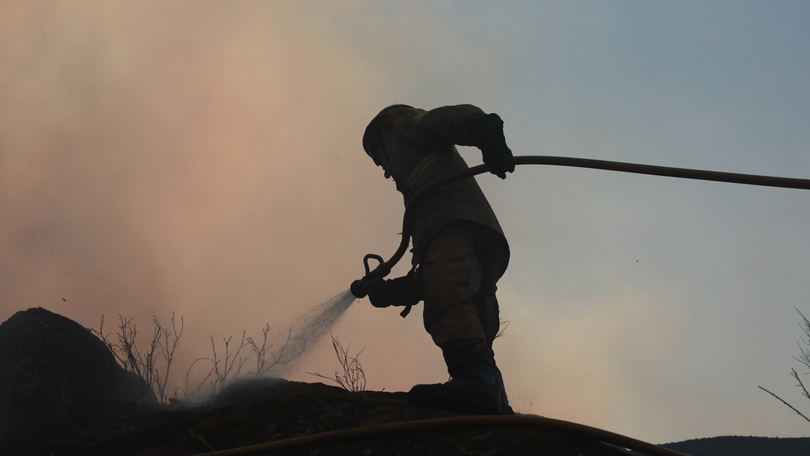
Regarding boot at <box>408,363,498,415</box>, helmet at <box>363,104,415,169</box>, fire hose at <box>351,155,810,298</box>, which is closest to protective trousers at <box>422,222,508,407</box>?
boot at <box>408,363,498,415</box>

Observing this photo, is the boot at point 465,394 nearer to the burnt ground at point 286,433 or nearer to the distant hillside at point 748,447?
the burnt ground at point 286,433

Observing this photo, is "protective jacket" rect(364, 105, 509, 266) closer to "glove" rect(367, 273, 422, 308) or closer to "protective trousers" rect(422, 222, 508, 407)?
"protective trousers" rect(422, 222, 508, 407)

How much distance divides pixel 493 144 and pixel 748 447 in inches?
242

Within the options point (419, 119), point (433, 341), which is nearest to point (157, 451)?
point (433, 341)

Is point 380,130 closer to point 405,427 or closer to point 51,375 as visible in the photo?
point 405,427

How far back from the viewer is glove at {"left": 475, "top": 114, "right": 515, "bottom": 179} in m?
3.15

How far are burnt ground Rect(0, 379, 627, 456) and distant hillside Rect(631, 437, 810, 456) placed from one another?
5.22m

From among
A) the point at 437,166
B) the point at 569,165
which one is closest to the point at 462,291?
the point at 437,166

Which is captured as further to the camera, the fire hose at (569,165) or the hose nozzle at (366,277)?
Result: the hose nozzle at (366,277)

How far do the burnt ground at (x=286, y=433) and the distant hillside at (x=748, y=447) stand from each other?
522 cm

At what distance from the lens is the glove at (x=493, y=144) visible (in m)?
3.15

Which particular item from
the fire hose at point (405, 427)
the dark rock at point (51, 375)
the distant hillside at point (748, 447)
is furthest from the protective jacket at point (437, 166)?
the distant hillside at point (748, 447)

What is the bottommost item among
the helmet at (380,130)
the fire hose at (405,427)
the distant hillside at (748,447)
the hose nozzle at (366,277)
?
the fire hose at (405,427)

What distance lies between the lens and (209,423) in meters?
2.99
